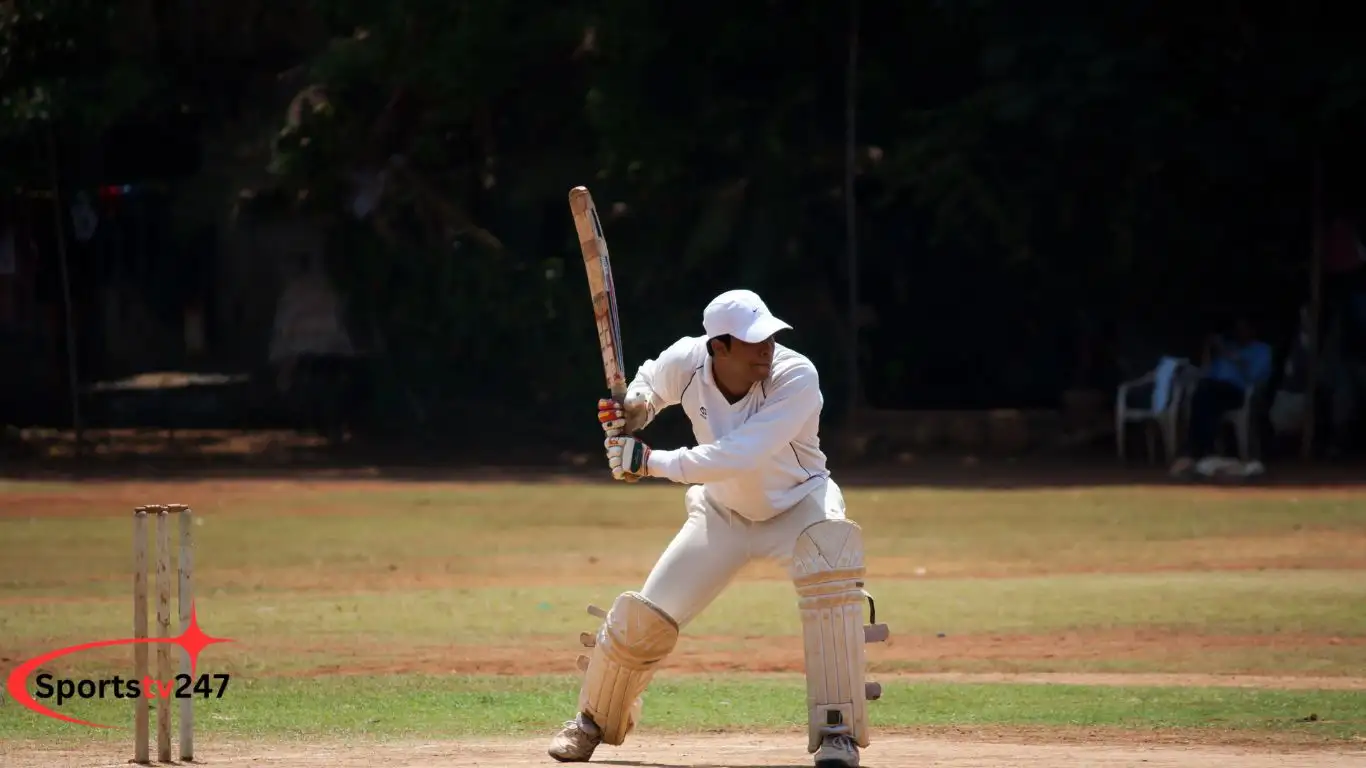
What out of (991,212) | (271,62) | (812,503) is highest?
(271,62)

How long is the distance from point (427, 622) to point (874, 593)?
3.22 meters

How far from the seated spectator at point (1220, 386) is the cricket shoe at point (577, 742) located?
1483 cm

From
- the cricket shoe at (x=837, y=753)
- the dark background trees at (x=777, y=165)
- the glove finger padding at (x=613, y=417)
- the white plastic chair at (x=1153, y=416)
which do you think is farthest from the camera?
the dark background trees at (x=777, y=165)

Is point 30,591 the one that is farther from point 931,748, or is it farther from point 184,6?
point 184,6

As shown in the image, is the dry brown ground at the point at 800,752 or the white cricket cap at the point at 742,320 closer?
the white cricket cap at the point at 742,320

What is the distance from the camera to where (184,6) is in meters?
26.0

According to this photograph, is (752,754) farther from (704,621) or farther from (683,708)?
(704,621)

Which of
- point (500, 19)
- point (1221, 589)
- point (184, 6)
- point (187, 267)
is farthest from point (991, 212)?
point (187, 267)

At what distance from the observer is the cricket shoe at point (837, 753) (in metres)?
7.07

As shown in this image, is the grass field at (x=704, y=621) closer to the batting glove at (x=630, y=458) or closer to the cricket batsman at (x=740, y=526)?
the cricket batsman at (x=740, y=526)

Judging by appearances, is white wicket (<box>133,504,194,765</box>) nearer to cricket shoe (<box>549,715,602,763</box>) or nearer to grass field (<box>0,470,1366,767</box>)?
grass field (<box>0,470,1366,767</box>)

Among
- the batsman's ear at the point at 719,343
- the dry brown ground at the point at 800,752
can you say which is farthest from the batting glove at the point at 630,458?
the dry brown ground at the point at 800,752

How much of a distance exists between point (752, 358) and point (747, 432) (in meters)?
0.31

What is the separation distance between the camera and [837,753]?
279 inches
